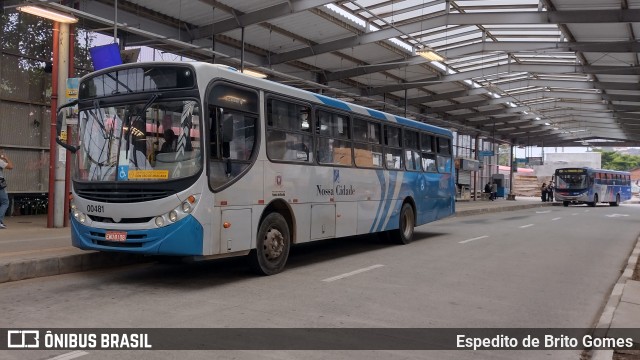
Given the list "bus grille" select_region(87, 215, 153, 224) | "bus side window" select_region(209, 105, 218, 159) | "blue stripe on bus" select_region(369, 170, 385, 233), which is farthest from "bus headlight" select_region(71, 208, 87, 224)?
"blue stripe on bus" select_region(369, 170, 385, 233)

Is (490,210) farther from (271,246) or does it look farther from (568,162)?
(568,162)

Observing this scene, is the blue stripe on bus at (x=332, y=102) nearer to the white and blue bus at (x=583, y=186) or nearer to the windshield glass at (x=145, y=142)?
the windshield glass at (x=145, y=142)

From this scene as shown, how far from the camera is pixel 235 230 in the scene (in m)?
7.70

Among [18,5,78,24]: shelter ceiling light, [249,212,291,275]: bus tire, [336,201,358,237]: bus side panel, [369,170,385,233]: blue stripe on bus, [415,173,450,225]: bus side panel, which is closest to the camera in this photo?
[249,212,291,275]: bus tire

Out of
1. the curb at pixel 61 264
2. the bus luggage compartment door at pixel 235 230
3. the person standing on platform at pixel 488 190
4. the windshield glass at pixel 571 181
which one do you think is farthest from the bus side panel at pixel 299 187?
the person standing on platform at pixel 488 190

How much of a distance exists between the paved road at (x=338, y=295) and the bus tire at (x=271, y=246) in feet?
0.70

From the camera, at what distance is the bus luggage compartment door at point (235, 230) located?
7504 mm

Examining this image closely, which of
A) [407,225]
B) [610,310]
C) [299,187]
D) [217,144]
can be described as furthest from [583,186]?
[217,144]

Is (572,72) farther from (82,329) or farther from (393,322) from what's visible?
(82,329)

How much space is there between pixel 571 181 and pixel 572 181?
0.32ft

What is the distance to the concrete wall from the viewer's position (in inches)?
2324

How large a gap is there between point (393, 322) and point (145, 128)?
4.31 m

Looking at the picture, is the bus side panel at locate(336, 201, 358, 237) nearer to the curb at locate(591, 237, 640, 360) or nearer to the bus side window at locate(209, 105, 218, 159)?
the bus side window at locate(209, 105, 218, 159)

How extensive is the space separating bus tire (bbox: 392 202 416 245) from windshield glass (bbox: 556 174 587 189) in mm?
31009
